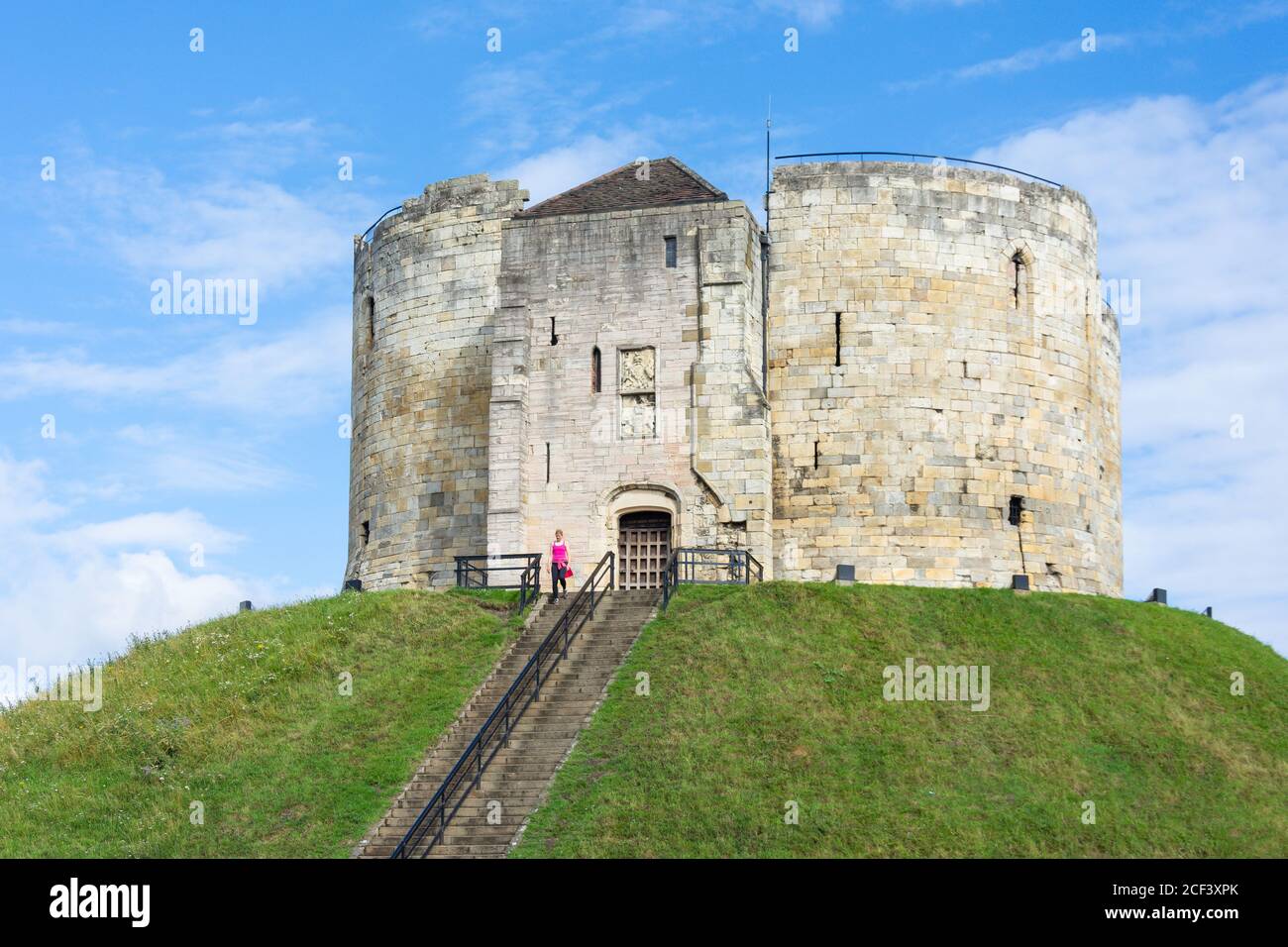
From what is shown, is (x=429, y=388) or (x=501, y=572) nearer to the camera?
(x=501, y=572)

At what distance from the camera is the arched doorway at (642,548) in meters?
39.2

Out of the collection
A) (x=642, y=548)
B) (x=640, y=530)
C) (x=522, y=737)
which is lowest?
(x=522, y=737)

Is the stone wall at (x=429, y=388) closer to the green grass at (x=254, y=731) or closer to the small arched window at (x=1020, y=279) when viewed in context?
the green grass at (x=254, y=731)

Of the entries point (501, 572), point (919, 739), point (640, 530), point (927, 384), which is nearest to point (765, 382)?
point (927, 384)

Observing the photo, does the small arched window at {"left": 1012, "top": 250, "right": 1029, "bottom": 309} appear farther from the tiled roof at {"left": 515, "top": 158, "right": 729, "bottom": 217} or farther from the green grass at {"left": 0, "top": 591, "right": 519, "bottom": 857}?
the green grass at {"left": 0, "top": 591, "right": 519, "bottom": 857}

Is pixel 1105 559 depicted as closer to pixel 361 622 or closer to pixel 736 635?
pixel 736 635

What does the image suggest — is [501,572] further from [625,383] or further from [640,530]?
[625,383]

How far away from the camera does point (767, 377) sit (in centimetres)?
4069

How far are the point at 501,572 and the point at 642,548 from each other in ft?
9.90

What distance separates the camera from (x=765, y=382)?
4059 cm

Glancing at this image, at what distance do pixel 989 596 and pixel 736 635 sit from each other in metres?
6.53

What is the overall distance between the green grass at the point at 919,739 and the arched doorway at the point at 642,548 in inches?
133

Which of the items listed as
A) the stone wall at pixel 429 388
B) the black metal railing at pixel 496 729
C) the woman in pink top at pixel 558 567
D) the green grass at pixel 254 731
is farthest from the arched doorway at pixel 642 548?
the stone wall at pixel 429 388

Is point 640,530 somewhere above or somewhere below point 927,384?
below
